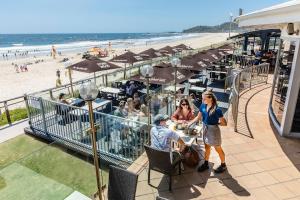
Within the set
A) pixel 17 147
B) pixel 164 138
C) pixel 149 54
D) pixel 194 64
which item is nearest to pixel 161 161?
pixel 164 138

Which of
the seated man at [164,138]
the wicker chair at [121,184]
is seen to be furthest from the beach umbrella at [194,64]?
the wicker chair at [121,184]

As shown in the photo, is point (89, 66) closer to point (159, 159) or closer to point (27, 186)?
point (27, 186)

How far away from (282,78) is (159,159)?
4820mm

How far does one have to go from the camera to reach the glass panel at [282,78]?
20.8 feet

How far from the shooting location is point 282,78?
702 centimetres

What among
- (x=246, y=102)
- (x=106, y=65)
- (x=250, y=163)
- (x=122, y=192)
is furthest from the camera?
(x=106, y=65)

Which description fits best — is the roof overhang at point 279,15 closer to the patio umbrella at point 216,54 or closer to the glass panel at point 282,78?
the glass panel at point 282,78

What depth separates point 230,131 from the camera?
6.48 meters

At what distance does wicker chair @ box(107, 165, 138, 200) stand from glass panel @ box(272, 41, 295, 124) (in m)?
4.65

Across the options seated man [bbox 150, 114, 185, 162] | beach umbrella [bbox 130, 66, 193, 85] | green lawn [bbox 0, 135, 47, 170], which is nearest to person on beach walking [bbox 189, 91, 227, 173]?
seated man [bbox 150, 114, 185, 162]

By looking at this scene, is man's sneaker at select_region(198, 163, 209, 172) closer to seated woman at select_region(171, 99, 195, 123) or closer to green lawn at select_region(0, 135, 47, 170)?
seated woman at select_region(171, 99, 195, 123)

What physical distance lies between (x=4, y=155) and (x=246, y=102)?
26.2ft

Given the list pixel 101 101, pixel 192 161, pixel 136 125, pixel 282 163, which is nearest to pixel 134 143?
pixel 136 125

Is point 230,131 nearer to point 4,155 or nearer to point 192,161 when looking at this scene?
point 192,161
